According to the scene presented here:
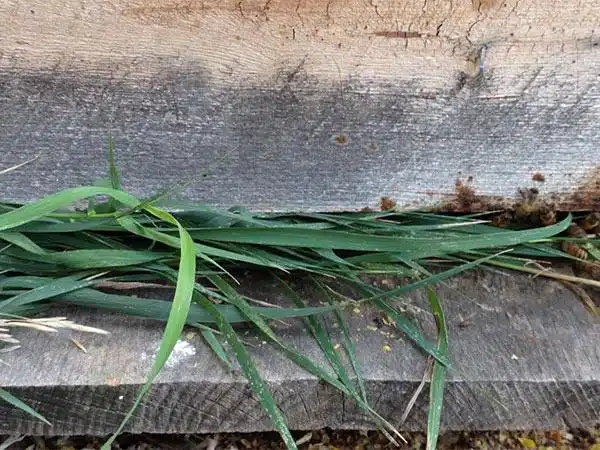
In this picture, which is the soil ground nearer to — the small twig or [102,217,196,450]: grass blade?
the small twig

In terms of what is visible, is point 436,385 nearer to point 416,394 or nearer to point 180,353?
point 416,394

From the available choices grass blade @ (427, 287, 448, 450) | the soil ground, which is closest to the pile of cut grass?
grass blade @ (427, 287, 448, 450)

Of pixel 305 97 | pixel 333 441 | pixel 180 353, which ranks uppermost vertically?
pixel 305 97

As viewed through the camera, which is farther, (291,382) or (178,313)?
(291,382)

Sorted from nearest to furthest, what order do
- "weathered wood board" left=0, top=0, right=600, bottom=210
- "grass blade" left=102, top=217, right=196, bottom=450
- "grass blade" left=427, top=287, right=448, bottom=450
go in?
"grass blade" left=102, top=217, right=196, bottom=450, "grass blade" left=427, top=287, right=448, bottom=450, "weathered wood board" left=0, top=0, right=600, bottom=210

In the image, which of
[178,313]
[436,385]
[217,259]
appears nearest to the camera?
[178,313]

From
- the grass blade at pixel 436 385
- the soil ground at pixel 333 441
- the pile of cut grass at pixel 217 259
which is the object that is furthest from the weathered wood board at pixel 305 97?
the soil ground at pixel 333 441

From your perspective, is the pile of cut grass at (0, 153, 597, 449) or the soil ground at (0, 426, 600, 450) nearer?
the pile of cut grass at (0, 153, 597, 449)

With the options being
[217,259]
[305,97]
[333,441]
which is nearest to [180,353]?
[217,259]
